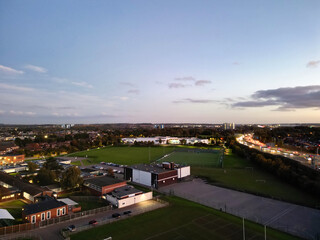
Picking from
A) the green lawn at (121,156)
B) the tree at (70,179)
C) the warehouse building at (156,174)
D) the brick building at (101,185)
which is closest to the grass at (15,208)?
the tree at (70,179)

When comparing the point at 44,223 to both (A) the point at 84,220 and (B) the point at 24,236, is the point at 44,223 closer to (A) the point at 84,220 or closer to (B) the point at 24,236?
(B) the point at 24,236

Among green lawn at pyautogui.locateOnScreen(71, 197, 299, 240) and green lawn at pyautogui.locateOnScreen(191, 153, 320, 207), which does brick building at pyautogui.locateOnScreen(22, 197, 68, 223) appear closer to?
green lawn at pyautogui.locateOnScreen(71, 197, 299, 240)

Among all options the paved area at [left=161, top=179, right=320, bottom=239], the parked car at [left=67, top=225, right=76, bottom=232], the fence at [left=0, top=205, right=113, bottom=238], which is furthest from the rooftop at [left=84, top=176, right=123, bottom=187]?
the parked car at [left=67, top=225, right=76, bottom=232]

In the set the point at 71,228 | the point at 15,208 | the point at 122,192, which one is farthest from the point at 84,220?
the point at 15,208

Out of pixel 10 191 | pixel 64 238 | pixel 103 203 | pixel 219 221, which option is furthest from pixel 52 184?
pixel 219 221

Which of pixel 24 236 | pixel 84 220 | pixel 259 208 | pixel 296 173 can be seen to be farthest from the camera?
pixel 296 173

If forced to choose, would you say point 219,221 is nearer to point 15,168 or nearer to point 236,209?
point 236,209
